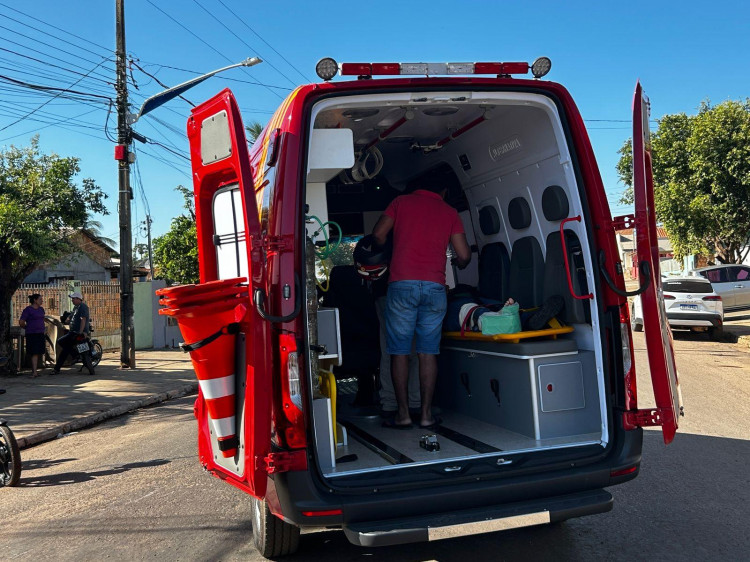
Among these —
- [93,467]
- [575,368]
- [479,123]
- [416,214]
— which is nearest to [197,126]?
[416,214]

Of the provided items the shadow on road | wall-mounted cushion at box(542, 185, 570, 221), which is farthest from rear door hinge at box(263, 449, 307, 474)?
the shadow on road

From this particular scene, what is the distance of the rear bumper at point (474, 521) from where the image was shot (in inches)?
132

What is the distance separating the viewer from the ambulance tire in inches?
163

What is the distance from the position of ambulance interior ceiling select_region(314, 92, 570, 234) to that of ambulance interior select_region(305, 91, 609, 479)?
0.05ft

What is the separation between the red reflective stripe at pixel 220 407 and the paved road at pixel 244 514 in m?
1.13

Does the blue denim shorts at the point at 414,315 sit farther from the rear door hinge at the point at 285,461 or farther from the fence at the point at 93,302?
the fence at the point at 93,302

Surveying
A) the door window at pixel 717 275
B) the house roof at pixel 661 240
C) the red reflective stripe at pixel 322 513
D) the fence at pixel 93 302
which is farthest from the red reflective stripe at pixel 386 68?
the door window at pixel 717 275

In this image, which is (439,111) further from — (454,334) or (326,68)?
(454,334)

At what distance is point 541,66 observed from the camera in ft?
13.4

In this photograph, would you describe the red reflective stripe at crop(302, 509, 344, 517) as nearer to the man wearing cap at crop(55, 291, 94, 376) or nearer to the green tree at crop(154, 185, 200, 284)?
the man wearing cap at crop(55, 291, 94, 376)

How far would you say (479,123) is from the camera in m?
5.50

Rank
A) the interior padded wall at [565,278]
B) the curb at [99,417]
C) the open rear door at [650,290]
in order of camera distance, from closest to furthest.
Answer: the open rear door at [650,290]
the interior padded wall at [565,278]
the curb at [99,417]

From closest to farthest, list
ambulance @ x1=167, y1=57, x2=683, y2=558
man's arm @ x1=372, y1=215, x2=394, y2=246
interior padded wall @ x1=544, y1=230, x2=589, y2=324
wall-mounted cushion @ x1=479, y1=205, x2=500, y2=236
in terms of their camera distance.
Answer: ambulance @ x1=167, y1=57, x2=683, y2=558 < interior padded wall @ x1=544, y1=230, x2=589, y2=324 < man's arm @ x1=372, y1=215, x2=394, y2=246 < wall-mounted cushion @ x1=479, y1=205, x2=500, y2=236

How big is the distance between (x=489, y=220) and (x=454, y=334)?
1.21m
